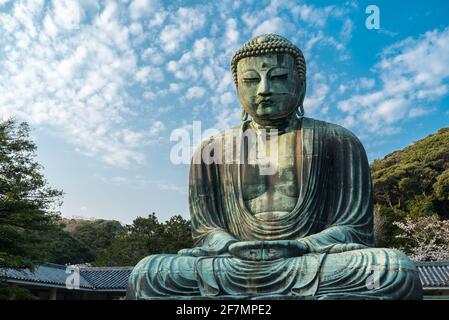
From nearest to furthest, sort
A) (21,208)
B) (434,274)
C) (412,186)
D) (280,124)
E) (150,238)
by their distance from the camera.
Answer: (280,124)
(21,208)
(434,274)
(150,238)
(412,186)

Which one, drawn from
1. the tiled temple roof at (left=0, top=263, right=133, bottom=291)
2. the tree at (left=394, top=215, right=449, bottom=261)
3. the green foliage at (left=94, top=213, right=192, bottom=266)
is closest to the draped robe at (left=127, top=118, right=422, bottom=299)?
the tiled temple roof at (left=0, top=263, right=133, bottom=291)

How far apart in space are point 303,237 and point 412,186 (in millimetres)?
27475

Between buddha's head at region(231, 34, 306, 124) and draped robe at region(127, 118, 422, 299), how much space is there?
0.38 metres

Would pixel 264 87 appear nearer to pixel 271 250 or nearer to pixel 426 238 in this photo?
Answer: pixel 271 250

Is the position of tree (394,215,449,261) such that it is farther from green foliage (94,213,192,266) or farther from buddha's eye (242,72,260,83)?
buddha's eye (242,72,260,83)

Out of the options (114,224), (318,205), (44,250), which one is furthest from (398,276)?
(114,224)

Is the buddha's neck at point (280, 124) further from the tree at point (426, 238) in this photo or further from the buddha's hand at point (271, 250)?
the tree at point (426, 238)

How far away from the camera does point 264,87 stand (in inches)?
258

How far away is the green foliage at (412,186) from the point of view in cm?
2833

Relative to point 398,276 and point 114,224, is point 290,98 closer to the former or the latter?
point 398,276

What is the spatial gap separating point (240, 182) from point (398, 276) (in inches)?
90.5

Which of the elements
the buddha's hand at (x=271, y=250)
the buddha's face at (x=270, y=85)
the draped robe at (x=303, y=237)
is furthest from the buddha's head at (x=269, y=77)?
the buddha's hand at (x=271, y=250)
